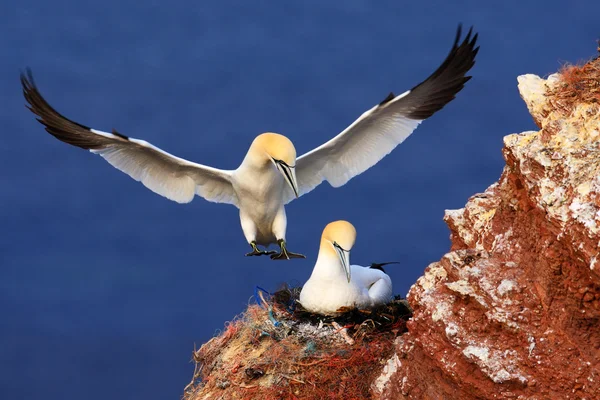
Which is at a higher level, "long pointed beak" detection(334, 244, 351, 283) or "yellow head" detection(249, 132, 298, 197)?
"yellow head" detection(249, 132, 298, 197)

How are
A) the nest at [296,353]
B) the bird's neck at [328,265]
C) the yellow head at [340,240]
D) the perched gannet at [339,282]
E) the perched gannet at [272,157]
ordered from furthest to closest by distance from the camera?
the perched gannet at [272,157] → the yellow head at [340,240] → the bird's neck at [328,265] → the perched gannet at [339,282] → the nest at [296,353]

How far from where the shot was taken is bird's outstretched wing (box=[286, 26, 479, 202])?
10.1m

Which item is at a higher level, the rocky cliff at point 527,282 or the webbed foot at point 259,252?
the webbed foot at point 259,252

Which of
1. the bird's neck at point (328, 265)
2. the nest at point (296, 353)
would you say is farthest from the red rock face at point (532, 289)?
the bird's neck at point (328, 265)

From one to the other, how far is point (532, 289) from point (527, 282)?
6cm

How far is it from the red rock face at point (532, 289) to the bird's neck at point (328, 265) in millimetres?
2614

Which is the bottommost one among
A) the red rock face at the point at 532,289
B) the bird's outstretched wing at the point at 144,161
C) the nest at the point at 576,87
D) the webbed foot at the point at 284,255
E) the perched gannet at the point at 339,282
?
the red rock face at the point at 532,289

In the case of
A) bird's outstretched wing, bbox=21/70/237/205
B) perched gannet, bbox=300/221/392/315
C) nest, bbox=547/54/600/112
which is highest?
bird's outstretched wing, bbox=21/70/237/205

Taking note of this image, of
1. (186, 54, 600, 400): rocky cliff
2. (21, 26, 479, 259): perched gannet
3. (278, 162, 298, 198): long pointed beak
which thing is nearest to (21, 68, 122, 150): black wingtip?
(21, 26, 479, 259): perched gannet

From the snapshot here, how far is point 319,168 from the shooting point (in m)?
11.2

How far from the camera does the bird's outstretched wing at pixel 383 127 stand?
10133 mm

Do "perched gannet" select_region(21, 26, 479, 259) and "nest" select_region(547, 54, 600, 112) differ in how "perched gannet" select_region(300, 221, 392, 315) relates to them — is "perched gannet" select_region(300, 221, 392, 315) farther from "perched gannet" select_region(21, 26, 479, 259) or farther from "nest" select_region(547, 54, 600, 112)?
"nest" select_region(547, 54, 600, 112)

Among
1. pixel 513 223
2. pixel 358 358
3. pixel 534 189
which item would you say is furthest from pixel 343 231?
pixel 534 189

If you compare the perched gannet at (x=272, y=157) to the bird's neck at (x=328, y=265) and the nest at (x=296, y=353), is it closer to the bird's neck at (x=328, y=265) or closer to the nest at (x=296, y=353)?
the bird's neck at (x=328, y=265)
